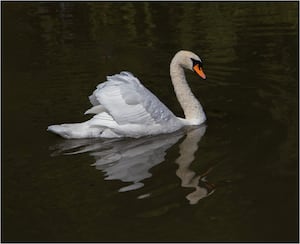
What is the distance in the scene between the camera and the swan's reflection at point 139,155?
697 centimetres

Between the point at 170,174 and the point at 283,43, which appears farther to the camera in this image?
the point at 283,43

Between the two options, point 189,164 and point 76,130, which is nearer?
point 189,164

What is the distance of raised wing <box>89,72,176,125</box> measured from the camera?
8273mm

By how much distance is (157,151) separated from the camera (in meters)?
7.91

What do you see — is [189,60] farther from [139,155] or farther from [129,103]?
[139,155]

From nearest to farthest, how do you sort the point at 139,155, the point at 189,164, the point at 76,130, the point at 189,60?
the point at 189,164 → the point at 139,155 → the point at 76,130 → the point at 189,60

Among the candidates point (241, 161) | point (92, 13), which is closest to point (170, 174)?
point (241, 161)

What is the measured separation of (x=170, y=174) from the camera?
23.5 ft

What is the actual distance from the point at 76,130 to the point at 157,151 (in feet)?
3.40

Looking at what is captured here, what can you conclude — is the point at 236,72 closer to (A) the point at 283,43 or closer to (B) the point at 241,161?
(A) the point at 283,43

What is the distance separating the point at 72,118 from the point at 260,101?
2505 mm

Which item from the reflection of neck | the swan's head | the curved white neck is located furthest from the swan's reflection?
the swan's head

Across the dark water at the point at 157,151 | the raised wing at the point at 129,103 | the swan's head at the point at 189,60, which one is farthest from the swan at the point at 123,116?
the swan's head at the point at 189,60

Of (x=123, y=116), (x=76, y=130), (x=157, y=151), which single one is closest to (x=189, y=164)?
(x=157, y=151)
